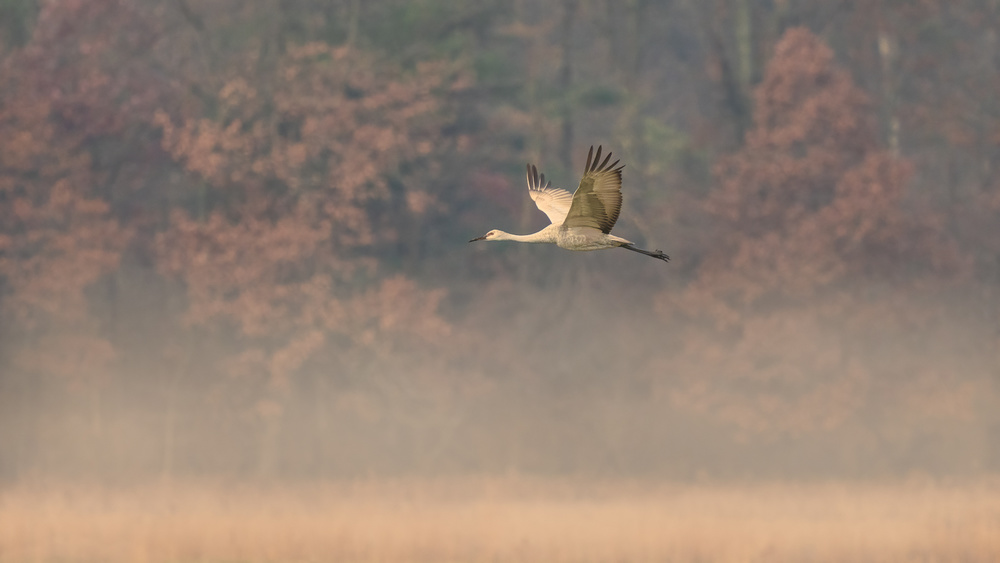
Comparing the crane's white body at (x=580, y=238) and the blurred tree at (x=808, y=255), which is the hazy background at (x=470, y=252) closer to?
the blurred tree at (x=808, y=255)

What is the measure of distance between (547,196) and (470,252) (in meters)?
20.0

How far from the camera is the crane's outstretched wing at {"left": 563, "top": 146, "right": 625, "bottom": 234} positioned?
10.0 meters

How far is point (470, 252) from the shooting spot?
3219 centimetres

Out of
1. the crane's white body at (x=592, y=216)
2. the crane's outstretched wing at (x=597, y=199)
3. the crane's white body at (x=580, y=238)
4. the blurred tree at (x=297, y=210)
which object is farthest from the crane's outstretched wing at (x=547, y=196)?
the blurred tree at (x=297, y=210)

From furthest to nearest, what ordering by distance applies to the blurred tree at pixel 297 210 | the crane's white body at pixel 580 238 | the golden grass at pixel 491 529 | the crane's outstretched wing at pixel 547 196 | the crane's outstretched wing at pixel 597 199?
the blurred tree at pixel 297 210 → the golden grass at pixel 491 529 → the crane's outstretched wing at pixel 547 196 → the crane's white body at pixel 580 238 → the crane's outstretched wing at pixel 597 199

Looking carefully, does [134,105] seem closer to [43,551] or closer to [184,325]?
[184,325]

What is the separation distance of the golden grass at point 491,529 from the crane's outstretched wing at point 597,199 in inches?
315

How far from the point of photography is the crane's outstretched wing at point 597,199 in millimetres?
10047

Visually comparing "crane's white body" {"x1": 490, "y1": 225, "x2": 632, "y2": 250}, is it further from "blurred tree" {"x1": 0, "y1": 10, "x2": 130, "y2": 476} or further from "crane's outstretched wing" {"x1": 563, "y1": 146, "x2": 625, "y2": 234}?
"blurred tree" {"x1": 0, "y1": 10, "x2": 130, "y2": 476}

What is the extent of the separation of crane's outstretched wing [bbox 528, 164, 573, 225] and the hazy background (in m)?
14.4

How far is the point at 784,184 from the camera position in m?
26.9

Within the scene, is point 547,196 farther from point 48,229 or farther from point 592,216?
point 48,229

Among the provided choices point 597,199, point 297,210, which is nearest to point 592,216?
point 597,199

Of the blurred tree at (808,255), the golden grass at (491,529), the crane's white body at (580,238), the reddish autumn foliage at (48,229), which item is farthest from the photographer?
the reddish autumn foliage at (48,229)
